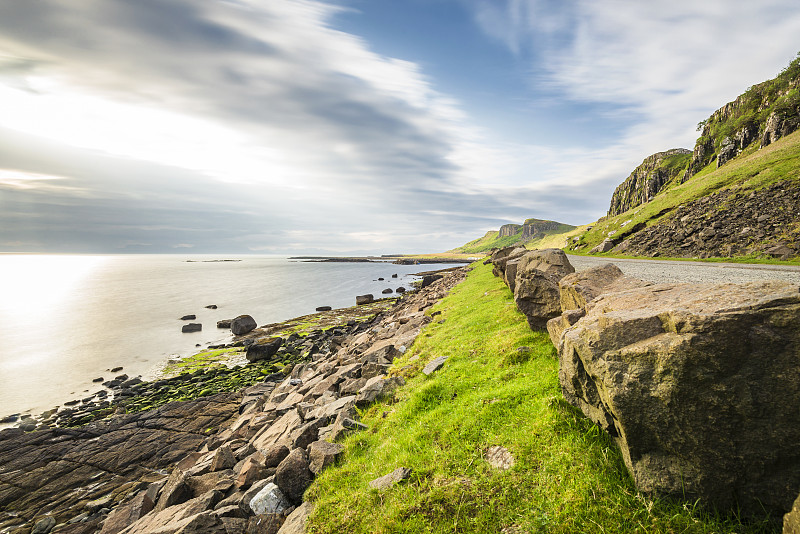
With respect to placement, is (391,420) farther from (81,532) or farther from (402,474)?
(81,532)

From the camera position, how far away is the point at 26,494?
15148 millimetres

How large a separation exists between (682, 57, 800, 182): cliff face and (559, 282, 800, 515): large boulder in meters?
90.8

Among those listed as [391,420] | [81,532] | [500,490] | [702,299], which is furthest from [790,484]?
[81,532]

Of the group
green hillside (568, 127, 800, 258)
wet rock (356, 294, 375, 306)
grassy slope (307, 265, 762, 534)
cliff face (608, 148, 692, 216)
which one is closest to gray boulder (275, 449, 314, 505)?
grassy slope (307, 265, 762, 534)

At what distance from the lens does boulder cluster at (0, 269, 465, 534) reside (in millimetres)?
8055

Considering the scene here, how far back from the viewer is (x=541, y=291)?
1264 cm

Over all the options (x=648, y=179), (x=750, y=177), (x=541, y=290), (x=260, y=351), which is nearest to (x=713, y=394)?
(x=541, y=290)

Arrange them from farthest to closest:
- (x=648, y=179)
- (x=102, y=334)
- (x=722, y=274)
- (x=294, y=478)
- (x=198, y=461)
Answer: (x=648, y=179), (x=102, y=334), (x=722, y=274), (x=198, y=461), (x=294, y=478)

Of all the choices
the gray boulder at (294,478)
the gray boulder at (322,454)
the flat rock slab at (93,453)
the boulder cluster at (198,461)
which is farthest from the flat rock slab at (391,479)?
the flat rock slab at (93,453)

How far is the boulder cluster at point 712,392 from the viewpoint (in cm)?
408

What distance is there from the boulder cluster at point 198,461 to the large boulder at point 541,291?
623cm

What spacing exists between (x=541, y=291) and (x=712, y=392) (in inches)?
334

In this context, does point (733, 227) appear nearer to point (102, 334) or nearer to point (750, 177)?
point (750, 177)

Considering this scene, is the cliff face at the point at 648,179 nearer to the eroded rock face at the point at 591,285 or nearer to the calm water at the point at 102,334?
the calm water at the point at 102,334
